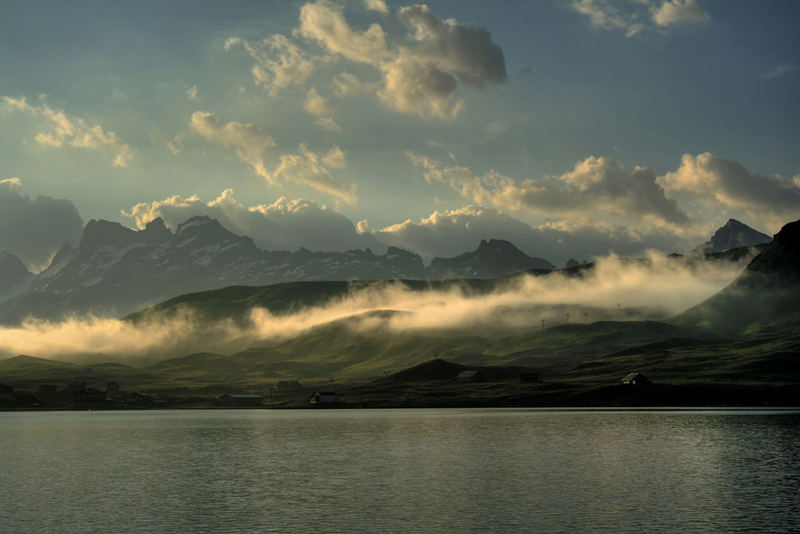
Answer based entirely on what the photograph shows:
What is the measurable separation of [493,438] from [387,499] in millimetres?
73115

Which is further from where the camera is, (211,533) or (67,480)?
(67,480)

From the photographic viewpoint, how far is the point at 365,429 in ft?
585

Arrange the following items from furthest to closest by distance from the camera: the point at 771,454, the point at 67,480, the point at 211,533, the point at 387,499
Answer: the point at 771,454 → the point at 67,480 → the point at 387,499 → the point at 211,533

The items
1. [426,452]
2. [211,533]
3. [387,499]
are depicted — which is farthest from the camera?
[426,452]

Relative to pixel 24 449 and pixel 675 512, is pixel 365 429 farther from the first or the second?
pixel 675 512

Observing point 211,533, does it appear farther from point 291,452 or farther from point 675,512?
point 291,452

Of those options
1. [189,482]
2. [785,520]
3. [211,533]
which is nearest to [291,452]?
[189,482]

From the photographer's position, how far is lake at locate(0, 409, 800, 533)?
62812mm

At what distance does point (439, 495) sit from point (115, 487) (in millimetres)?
35943

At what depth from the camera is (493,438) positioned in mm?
144125

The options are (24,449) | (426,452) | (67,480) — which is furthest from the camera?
(24,449)

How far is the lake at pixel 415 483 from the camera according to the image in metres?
62.8

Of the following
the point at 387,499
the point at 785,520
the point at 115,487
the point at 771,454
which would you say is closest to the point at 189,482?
the point at 115,487

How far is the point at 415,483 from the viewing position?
3339 inches
